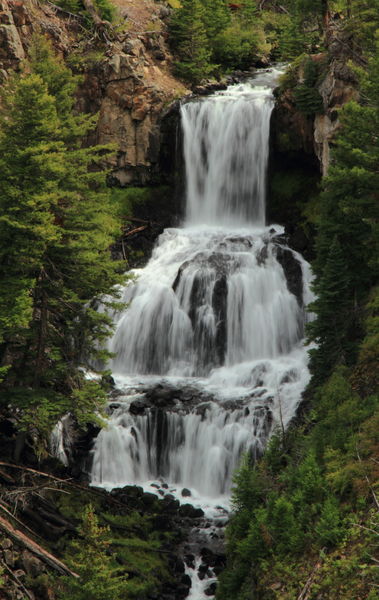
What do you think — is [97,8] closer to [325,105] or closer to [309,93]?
[309,93]

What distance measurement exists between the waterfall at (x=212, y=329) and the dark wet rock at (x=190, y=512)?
115cm

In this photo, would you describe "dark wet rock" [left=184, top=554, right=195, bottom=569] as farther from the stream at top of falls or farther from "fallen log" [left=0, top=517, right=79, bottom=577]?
"fallen log" [left=0, top=517, right=79, bottom=577]

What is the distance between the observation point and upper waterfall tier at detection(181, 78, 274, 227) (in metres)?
32.9

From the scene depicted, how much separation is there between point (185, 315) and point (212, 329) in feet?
4.24

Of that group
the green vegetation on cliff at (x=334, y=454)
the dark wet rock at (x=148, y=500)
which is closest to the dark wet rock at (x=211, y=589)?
the green vegetation on cliff at (x=334, y=454)

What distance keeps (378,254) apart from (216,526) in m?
9.13

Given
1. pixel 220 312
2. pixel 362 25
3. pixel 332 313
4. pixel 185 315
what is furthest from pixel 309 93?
pixel 332 313

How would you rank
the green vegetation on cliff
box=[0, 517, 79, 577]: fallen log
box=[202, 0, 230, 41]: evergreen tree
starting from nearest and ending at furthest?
the green vegetation on cliff → box=[0, 517, 79, 577]: fallen log → box=[202, 0, 230, 41]: evergreen tree

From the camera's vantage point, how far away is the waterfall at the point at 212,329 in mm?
22297

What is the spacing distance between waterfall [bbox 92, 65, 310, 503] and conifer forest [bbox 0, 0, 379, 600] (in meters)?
0.09

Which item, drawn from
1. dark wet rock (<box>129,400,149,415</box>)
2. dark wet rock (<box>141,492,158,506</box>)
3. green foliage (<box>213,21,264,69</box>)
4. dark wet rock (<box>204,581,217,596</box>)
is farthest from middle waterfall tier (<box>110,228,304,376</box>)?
green foliage (<box>213,21,264,69</box>)

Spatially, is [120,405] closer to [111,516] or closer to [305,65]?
[111,516]

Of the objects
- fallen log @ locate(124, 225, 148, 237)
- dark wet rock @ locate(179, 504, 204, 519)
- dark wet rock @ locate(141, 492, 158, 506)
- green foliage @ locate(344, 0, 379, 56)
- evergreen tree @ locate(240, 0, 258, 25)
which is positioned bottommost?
dark wet rock @ locate(179, 504, 204, 519)

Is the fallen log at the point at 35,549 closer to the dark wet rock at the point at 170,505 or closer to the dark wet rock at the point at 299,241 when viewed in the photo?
the dark wet rock at the point at 170,505
